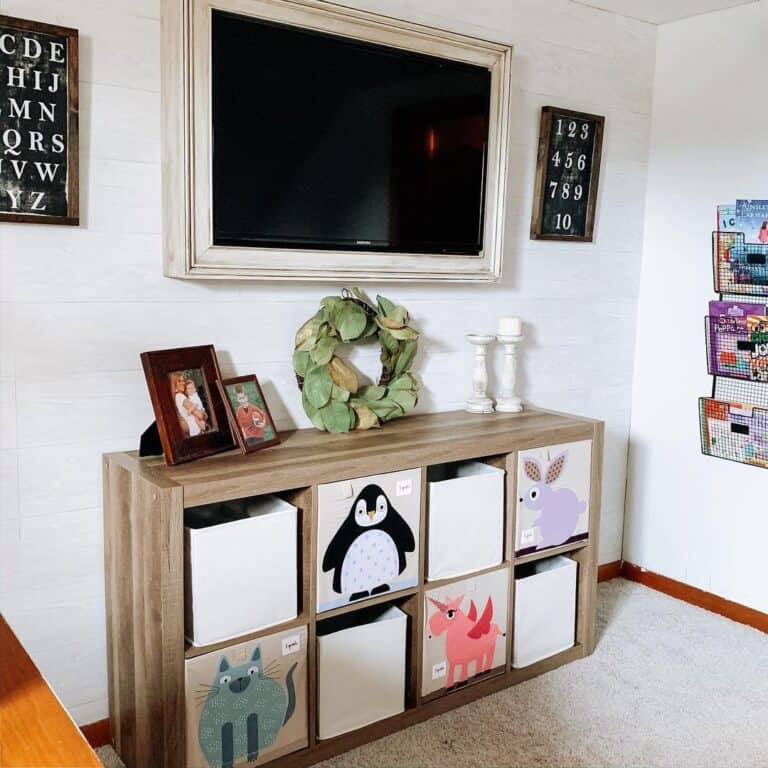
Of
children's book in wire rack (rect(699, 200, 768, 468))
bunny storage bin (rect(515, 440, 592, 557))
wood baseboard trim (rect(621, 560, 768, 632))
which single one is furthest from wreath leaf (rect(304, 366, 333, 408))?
wood baseboard trim (rect(621, 560, 768, 632))

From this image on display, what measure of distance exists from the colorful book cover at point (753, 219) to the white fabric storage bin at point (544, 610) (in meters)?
1.28

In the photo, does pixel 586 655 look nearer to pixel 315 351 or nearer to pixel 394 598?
pixel 394 598

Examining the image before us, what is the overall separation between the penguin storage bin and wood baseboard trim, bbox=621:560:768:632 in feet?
4.72

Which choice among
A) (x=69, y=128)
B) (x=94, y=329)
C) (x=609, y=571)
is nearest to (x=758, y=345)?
(x=609, y=571)

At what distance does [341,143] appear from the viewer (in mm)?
2389

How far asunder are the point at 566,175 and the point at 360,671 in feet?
5.98

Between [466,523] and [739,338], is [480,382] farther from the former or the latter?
[739,338]

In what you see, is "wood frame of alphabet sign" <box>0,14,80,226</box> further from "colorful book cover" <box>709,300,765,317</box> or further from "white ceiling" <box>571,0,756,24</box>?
"colorful book cover" <box>709,300,765,317</box>

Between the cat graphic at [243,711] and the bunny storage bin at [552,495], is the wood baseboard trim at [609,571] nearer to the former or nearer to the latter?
the bunny storage bin at [552,495]

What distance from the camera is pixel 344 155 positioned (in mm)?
2400

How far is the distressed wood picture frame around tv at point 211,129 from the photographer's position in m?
2.09

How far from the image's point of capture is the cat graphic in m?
2.02

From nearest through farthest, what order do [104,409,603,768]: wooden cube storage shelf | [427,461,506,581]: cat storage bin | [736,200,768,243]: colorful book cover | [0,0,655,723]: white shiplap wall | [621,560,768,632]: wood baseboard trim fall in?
[104,409,603,768]: wooden cube storage shelf → [0,0,655,723]: white shiplap wall → [427,461,506,581]: cat storage bin → [736,200,768,243]: colorful book cover → [621,560,768,632]: wood baseboard trim

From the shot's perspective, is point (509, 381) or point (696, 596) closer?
point (509, 381)
